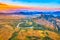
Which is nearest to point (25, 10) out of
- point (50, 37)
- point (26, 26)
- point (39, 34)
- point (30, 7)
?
point (30, 7)

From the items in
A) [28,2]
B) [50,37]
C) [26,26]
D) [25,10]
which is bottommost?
[50,37]

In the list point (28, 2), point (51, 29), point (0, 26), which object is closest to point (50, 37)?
point (51, 29)

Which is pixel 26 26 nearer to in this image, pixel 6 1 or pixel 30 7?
pixel 30 7

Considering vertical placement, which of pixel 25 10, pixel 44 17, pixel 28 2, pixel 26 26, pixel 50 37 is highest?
pixel 28 2

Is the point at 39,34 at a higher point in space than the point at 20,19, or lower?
lower

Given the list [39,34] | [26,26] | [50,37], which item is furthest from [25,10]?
[50,37]

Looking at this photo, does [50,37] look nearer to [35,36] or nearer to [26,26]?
[35,36]

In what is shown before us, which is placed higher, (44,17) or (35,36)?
(44,17)

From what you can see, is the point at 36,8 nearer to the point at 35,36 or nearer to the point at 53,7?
the point at 53,7
